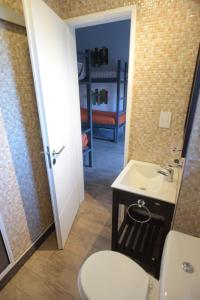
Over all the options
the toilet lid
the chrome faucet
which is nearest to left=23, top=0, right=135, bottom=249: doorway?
the chrome faucet

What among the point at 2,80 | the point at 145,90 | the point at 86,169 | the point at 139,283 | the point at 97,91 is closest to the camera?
the point at 139,283

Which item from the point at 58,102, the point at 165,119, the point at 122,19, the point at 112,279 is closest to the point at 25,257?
the point at 112,279

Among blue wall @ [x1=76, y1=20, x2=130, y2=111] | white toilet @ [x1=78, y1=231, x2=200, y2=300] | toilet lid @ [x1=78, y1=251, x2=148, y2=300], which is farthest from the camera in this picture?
blue wall @ [x1=76, y1=20, x2=130, y2=111]

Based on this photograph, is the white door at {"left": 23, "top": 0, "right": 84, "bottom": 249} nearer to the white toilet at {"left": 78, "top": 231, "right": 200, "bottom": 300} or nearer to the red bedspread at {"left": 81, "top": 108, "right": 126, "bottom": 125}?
the white toilet at {"left": 78, "top": 231, "right": 200, "bottom": 300}

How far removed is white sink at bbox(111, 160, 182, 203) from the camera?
1.24m

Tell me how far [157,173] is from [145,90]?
0.73 m

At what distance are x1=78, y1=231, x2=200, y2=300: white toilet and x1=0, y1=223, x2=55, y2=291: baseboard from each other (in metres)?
0.79

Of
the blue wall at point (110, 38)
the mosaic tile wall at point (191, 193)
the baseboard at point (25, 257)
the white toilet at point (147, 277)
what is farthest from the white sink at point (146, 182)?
the blue wall at point (110, 38)

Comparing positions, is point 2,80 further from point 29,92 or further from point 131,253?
point 131,253

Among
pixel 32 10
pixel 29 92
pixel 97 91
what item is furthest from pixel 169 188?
pixel 97 91

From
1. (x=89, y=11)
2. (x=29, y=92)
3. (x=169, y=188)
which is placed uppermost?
(x=89, y=11)

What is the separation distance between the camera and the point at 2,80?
1.13 m

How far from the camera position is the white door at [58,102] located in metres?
1.10

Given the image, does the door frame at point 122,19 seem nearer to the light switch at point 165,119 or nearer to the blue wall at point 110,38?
the light switch at point 165,119
